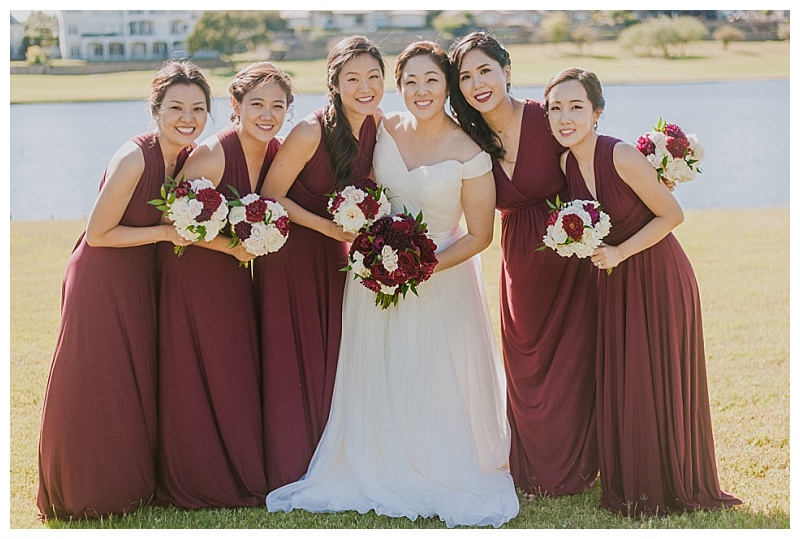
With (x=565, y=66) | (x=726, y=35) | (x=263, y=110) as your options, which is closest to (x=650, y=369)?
(x=263, y=110)

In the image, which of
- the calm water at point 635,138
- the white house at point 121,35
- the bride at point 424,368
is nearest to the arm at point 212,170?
the bride at point 424,368

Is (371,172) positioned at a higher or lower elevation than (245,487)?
higher

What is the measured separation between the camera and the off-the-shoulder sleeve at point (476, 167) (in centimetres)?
579

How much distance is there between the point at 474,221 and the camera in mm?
5879

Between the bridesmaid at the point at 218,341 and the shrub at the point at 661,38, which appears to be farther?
the shrub at the point at 661,38

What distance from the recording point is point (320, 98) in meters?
31.1

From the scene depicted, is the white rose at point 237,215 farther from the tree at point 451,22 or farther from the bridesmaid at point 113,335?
the tree at point 451,22

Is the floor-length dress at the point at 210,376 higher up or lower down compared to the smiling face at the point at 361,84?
lower down

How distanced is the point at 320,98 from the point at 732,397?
80.0ft

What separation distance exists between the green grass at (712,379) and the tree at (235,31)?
38.5ft

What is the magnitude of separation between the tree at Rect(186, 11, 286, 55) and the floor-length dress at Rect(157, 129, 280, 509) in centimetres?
2334
